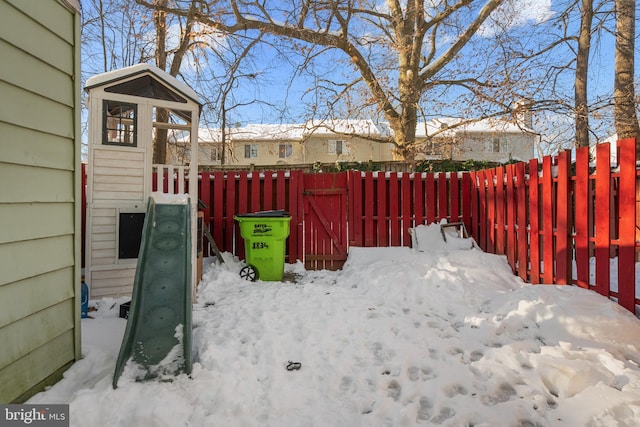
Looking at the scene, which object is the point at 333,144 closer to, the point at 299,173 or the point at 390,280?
the point at 299,173

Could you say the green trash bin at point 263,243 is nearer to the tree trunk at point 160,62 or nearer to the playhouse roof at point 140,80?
the playhouse roof at point 140,80

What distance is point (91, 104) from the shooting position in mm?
3893

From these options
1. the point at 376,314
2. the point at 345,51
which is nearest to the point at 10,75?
the point at 376,314

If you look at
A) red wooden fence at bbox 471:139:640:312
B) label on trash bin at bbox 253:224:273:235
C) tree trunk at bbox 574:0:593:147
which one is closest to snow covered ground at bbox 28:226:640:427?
red wooden fence at bbox 471:139:640:312

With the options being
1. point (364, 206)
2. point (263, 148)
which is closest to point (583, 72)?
point (364, 206)

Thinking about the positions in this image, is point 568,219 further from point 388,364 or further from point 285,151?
point 285,151

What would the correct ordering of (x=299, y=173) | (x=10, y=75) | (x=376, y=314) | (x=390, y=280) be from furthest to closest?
(x=299, y=173) → (x=390, y=280) → (x=376, y=314) → (x=10, y=75)

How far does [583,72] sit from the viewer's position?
7988 mm

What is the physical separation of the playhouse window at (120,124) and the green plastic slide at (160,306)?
1287 millimetres

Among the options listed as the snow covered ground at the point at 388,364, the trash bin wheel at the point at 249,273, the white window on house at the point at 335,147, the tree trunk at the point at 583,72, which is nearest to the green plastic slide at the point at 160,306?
the snow covered ground at the point at 388,364

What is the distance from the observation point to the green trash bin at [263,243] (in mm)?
4980

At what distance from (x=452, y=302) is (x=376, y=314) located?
0.97m

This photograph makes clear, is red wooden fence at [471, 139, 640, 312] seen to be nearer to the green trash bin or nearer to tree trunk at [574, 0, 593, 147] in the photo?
the green trash bin

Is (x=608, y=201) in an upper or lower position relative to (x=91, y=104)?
lower
